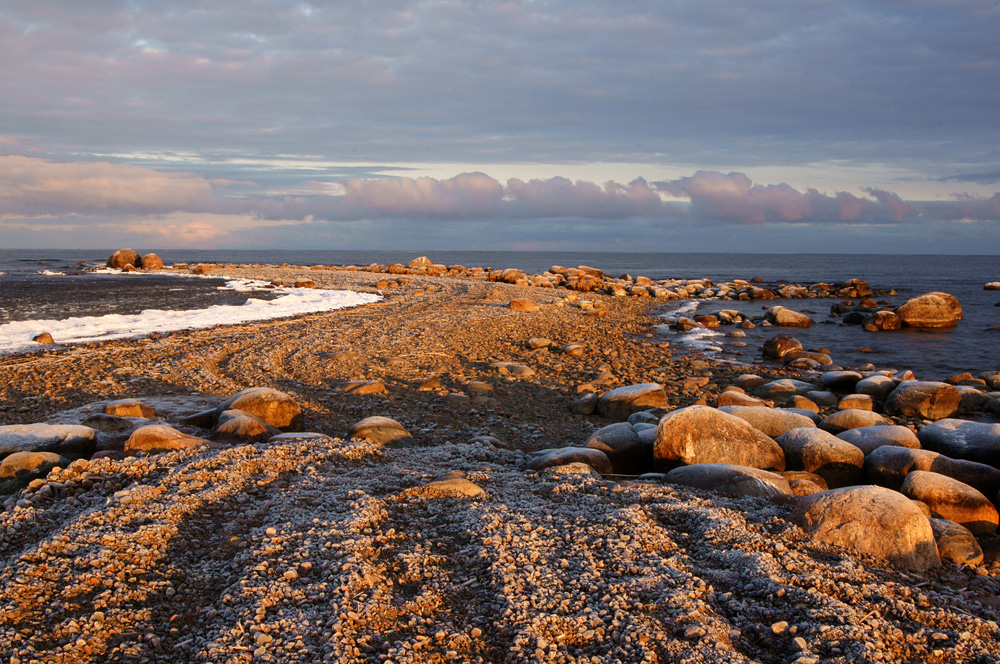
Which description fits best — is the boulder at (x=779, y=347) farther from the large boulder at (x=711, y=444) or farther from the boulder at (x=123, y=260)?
the boulder at (x=123, y=260)

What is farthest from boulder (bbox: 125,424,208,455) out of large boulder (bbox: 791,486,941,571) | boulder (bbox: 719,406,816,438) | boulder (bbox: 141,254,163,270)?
boulder (bbox: 141,254,163,270)

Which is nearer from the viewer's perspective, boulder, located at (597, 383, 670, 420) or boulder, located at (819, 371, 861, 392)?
boulder, located at (597, 383, 670, 420)

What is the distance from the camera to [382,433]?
7023 millimetres

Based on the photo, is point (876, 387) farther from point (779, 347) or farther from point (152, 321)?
point (152, 321)

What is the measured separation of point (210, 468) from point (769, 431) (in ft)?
20.2

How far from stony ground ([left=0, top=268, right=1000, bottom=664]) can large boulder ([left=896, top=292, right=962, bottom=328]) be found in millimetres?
19626

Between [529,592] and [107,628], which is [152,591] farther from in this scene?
[529,592]

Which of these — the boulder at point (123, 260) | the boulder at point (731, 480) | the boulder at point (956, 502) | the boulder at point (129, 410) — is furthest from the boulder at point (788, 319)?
the boulder at point (123, 260)

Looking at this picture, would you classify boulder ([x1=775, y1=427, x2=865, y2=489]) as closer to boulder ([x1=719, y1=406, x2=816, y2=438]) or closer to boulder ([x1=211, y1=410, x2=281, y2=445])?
boulder ([x1=719, y1=406, x2=816, y2=438])

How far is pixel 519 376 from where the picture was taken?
10.8 metres

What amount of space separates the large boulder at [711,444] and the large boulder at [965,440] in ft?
6.56

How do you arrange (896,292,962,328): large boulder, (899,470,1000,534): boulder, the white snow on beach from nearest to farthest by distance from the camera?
(899,470,1000,534): boulder
the white snow on beach
(896,292,962,328): large boulder

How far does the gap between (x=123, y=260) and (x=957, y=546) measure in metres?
60.9

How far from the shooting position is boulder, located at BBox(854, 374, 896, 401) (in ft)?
34.1
